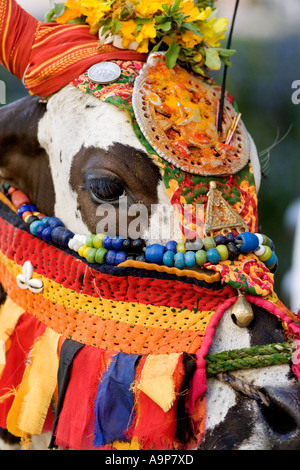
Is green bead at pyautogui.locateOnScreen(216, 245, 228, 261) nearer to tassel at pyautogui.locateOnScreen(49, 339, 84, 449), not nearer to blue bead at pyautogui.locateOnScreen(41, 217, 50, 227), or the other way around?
tassel at pyautogui.locateOnScreen(49, 339, 84, 449)

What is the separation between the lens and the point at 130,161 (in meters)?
2.65

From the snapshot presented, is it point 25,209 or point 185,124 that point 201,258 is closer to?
point 185,124

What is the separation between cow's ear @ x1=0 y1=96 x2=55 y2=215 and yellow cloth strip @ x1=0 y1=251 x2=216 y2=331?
501mm

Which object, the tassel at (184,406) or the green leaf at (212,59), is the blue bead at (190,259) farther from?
the green leaf at (212,59)

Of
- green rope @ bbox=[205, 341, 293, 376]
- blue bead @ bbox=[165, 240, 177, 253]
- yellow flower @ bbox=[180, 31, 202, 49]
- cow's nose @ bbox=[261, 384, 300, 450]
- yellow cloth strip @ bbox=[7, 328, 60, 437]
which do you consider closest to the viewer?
cow's nose @ bbox=[261, 384, 300, 450]

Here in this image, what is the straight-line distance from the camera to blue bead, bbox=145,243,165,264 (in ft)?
8.23

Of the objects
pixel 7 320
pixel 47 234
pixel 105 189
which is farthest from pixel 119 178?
pixel 7 320

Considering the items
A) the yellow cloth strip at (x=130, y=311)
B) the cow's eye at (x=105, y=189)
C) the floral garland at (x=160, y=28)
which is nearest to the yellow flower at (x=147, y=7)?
the floral garland at (x=160, y=28)

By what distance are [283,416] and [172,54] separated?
1760 mm

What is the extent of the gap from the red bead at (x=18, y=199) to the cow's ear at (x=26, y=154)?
3 cm

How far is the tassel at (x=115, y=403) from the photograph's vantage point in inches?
95.6

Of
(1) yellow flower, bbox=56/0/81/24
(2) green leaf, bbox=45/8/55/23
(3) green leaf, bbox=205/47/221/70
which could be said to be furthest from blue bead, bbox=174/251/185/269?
(2) green leaf, bbox=45/8/55/23

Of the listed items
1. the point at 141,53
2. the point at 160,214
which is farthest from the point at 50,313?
the point at 141,53

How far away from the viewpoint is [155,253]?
251 centimetres
